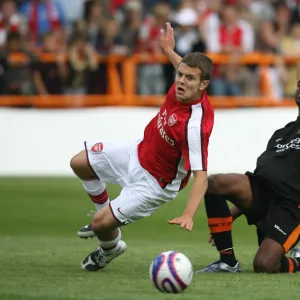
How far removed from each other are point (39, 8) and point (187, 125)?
11.5m

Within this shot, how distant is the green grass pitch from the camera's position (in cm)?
721

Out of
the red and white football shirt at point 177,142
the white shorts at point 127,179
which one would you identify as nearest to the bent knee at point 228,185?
the red and white football shirt at point 177,142

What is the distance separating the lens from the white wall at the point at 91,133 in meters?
17.5

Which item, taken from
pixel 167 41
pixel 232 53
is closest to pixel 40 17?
pixel 232 53

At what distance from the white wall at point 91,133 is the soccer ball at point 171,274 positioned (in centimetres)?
1029

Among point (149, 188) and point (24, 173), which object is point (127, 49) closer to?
point (24, 173)

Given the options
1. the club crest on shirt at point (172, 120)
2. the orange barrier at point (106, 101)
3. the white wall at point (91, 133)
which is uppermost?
the club crest on shirt at point (172, 120)

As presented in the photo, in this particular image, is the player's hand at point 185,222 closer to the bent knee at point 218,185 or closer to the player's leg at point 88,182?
the bent knee at point 218,185

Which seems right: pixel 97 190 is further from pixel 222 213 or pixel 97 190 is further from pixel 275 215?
pixel 275 215

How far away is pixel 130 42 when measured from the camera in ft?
61.0

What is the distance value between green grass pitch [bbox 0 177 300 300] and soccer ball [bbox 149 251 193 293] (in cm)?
8

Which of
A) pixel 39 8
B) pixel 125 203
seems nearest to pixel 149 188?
pixel 125 203

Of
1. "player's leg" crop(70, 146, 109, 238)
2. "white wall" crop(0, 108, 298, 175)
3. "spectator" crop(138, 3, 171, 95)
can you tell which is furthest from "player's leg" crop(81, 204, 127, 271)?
"spectator" crop(138, 3, 171, 95)

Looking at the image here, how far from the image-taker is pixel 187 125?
27.2 feet
